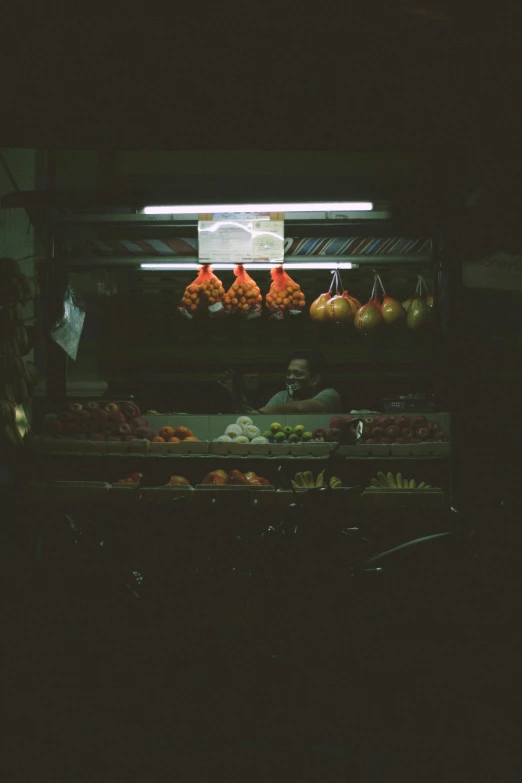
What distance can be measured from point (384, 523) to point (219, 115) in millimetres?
2963

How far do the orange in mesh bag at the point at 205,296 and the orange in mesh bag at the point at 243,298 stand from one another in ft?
0.29

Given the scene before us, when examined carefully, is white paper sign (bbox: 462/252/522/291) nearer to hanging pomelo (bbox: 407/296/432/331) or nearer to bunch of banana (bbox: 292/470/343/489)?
hanging pomelo (bbox: 407/296/432/331)

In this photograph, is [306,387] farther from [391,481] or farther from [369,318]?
[391,481]

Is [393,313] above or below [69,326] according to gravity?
above

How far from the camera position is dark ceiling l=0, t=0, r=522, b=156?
11.0 ft

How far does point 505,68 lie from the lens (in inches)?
135

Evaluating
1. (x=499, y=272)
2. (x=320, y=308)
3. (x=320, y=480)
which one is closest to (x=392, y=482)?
(x=320, y=480)

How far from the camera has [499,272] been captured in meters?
4.88

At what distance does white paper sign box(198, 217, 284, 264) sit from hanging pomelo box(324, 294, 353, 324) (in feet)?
3.03

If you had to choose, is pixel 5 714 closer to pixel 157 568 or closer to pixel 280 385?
pixel 157 568

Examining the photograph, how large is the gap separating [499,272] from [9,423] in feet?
12.7

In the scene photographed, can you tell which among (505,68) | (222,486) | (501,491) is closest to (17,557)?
(222,486)

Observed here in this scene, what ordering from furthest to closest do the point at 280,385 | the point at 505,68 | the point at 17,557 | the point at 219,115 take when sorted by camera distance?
the point at 280,385 < the point at 17,557 < the point at 219,115 < the point at 505,68

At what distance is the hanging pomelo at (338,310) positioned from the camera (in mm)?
6301
